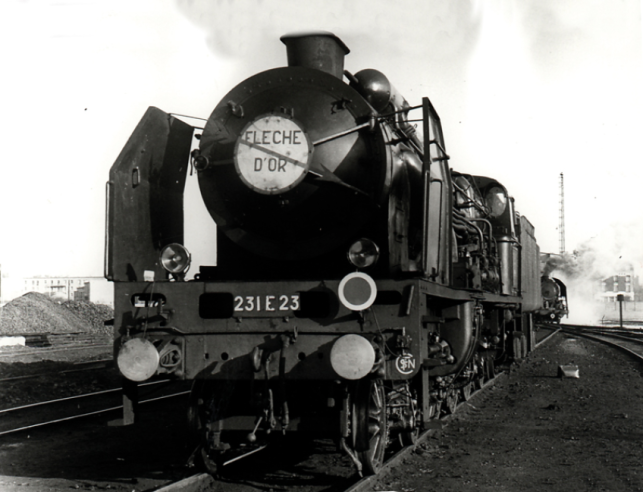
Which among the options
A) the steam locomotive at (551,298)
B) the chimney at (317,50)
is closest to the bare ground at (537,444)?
the chimney at (317,50)

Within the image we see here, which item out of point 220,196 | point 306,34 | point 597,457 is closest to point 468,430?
point 597,457

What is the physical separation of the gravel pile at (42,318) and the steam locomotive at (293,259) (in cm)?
2309

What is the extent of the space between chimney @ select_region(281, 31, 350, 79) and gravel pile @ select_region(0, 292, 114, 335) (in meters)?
23.6

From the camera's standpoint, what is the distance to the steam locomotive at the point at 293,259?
4699mm

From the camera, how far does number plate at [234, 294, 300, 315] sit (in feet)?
15.7

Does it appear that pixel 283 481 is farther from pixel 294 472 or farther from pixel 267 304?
pixel 267 304

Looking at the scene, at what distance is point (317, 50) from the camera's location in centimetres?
561

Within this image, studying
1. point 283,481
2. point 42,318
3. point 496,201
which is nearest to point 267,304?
point 283,481

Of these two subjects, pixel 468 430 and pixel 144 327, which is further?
pixel 468 430

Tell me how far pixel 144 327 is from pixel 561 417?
588cm

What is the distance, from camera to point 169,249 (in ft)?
17.3

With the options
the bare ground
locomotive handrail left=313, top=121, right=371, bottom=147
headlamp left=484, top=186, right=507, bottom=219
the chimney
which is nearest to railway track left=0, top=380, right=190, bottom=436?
the bare ground

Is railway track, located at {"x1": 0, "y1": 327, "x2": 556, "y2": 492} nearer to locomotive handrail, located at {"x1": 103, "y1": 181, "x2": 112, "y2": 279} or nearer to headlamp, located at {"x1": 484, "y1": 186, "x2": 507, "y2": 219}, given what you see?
locomotive handrail, located at {"x1": 103, "y1": 181, "x2": 112, "y2": 279}

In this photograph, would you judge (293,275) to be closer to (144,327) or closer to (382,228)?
(382,228)
